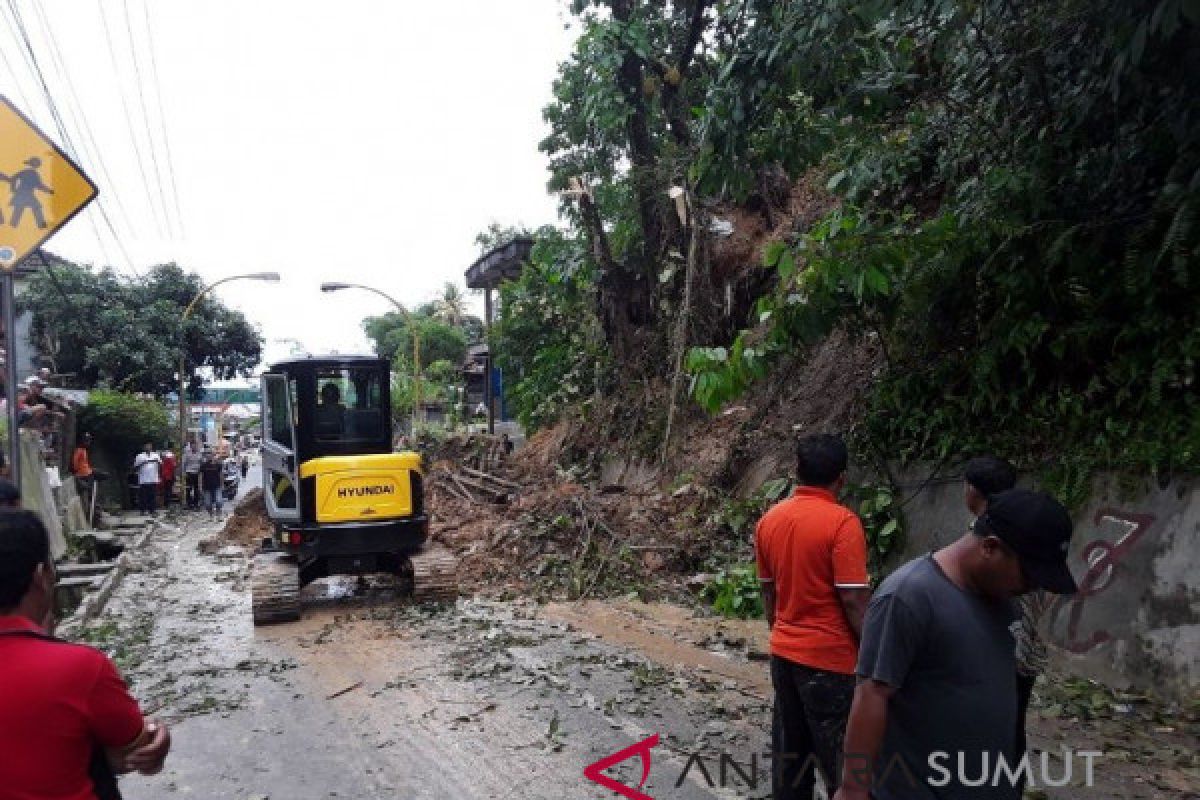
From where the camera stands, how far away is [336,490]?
30.0ft

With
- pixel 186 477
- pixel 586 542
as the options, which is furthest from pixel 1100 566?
pixel 186 477

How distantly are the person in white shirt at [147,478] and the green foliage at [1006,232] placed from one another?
15.6 m

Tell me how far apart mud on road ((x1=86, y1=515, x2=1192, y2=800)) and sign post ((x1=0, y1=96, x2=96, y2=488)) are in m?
2.43

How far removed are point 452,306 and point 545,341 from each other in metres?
32.4

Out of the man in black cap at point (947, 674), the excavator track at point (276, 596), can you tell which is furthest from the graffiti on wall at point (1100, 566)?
the excavator track at point (276, 596)

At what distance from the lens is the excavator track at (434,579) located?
30.3 feet

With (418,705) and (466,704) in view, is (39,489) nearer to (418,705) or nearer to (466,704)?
(418,705)

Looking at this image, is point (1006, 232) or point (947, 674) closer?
point (947, 674)

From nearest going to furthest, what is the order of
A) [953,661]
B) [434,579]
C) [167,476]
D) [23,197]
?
[953,661], [23,197], [434,579], [167,476]

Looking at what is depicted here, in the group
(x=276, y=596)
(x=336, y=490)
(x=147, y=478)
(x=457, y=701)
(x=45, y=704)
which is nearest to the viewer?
(x=45, y=704)

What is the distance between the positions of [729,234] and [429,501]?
705 cm

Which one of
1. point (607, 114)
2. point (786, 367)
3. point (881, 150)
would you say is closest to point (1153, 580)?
point (881, 150)

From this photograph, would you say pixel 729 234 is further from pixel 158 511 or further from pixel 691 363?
pixel 158 511

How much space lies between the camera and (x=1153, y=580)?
567 centimetres
